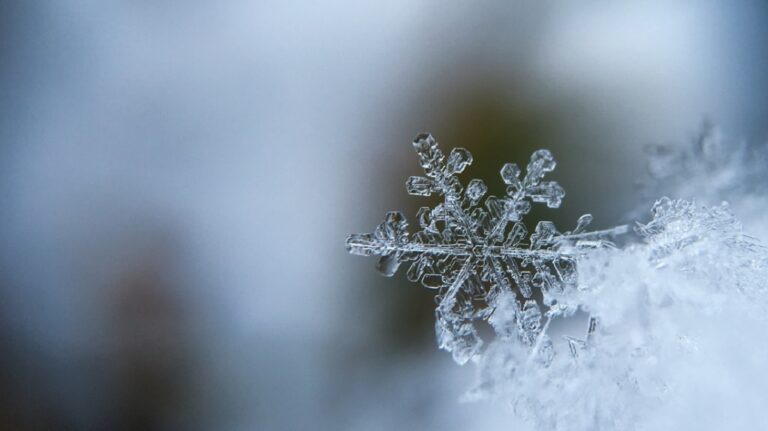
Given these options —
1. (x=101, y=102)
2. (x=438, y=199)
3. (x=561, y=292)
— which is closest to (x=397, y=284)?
(x=438, y=199)

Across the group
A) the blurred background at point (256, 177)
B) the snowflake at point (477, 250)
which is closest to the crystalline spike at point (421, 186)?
the snowflake at point (477, 250)

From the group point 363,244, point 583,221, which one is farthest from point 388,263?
point 583,221

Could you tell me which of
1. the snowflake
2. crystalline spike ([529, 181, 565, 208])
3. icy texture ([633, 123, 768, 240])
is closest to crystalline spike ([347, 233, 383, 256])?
the snowflake

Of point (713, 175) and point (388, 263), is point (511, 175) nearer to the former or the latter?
point (388, 263)

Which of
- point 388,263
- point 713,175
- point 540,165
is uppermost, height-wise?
point 713,175

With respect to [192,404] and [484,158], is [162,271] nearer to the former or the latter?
[192,404]

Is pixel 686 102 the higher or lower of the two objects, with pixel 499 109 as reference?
higher
